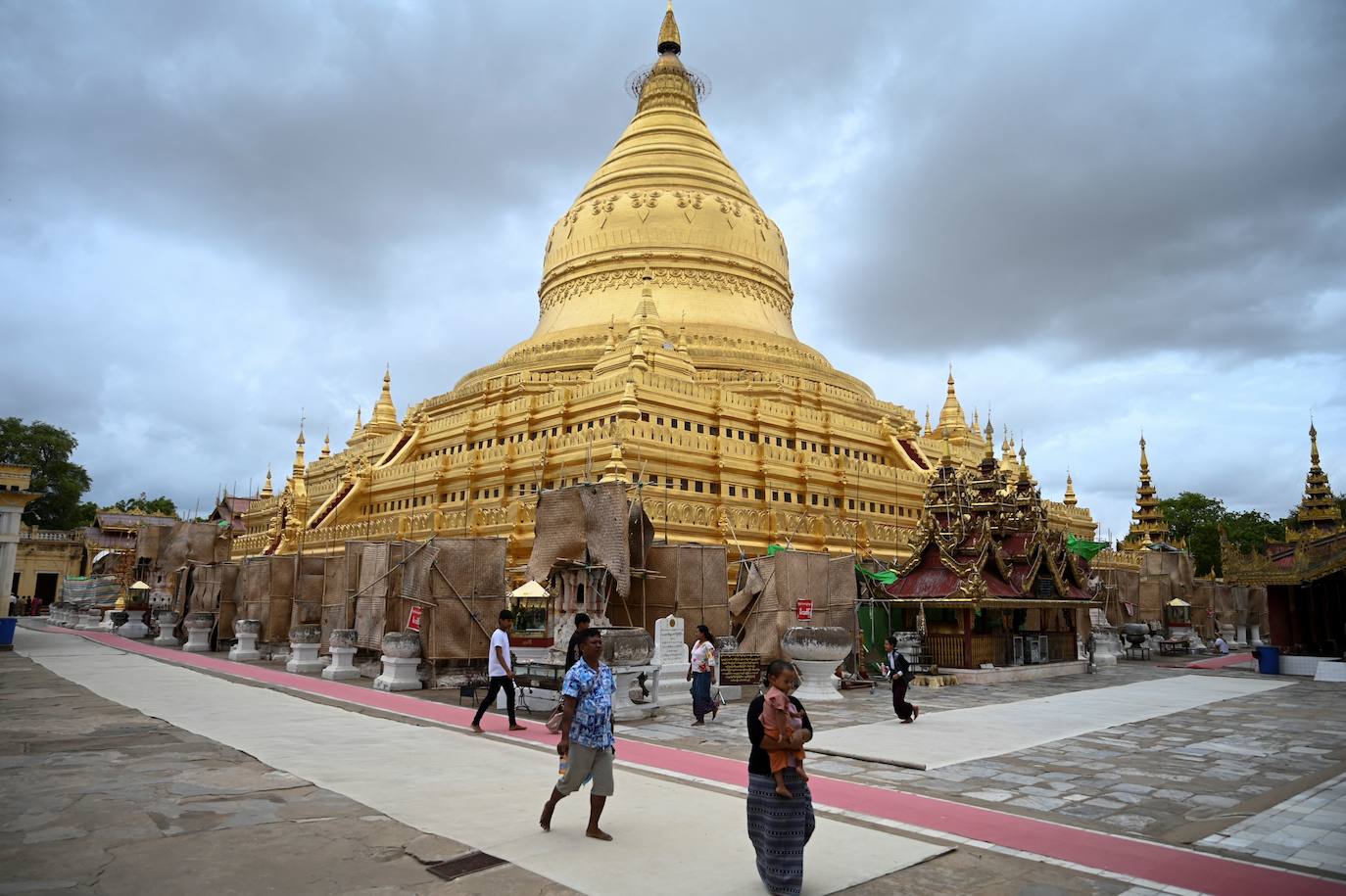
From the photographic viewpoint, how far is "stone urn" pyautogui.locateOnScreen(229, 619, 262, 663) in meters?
22.9

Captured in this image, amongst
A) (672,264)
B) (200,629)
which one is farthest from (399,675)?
(672,264)

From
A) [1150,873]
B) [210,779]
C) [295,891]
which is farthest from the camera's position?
[210,779]

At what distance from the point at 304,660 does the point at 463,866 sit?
50.2 ft

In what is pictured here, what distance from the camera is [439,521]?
85.4ft

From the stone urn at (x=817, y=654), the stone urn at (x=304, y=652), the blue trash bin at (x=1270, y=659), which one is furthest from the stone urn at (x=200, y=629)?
the blue trash bin at (x=1270, y=659)

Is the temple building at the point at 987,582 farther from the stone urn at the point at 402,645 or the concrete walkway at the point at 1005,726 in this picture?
the stone urn at the point at 402,645

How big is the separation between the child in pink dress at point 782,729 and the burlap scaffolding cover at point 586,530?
31.5 ft

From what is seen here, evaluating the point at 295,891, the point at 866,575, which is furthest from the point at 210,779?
the point at 866,575

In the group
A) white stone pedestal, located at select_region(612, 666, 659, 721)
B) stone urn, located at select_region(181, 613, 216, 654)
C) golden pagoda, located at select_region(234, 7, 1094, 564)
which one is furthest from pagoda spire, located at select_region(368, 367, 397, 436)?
white stone pedestal, located at select_region(612, 666, 659, 721)

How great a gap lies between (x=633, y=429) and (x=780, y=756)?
1882 centimetres

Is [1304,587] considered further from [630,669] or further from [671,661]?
[630,669]

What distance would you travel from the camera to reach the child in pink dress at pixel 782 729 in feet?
18.2

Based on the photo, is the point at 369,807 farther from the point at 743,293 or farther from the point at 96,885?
the point at 743,293

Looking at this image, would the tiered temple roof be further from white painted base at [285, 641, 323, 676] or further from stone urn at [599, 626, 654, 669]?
white painted base at [285, 641, 323, 676]
